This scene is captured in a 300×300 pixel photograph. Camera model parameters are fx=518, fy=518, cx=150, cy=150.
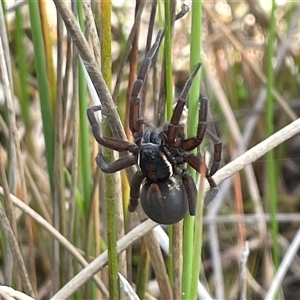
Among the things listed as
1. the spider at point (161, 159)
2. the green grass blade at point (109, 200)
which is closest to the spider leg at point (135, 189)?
the spider at point (161, 159)

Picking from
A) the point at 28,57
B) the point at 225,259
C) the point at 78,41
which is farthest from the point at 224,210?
the point at 78,41

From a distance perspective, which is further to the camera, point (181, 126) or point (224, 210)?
point (224, 210)

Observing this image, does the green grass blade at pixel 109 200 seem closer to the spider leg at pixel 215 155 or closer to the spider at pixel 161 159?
the spider at pixel 161 159

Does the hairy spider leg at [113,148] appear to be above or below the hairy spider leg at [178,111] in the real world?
below

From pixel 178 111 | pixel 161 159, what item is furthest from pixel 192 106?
pixel 161 159

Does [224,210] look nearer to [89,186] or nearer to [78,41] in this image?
[89,186]

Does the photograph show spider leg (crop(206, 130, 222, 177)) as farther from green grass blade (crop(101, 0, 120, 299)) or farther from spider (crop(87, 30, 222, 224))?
green grass blade (crop(101, 0, 120, 299))

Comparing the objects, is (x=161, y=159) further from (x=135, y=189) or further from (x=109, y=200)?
(x=109, y=200)
